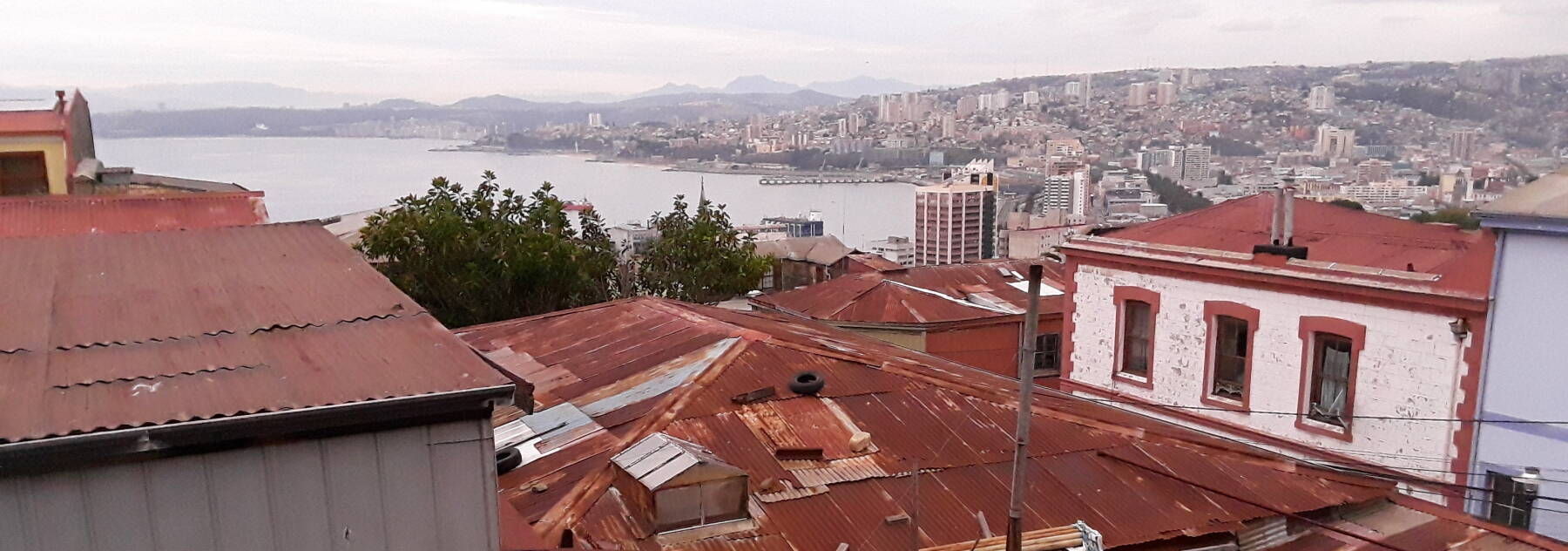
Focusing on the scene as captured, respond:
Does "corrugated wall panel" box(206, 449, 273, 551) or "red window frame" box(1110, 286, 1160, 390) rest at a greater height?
"corrugated wall panel" box(206, 449, 273, 551)

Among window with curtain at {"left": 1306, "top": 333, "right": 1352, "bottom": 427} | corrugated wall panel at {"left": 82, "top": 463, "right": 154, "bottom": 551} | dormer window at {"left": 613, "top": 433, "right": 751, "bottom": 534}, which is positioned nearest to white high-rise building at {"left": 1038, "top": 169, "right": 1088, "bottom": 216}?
window with curtain at {"left": 1306, "top": 333, "right": 1352, "bottom": 427}

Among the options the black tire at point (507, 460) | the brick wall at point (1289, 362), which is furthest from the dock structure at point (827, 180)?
the black tire at point (507, 460)

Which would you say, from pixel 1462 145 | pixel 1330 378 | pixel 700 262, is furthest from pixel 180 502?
pixel 1462 145

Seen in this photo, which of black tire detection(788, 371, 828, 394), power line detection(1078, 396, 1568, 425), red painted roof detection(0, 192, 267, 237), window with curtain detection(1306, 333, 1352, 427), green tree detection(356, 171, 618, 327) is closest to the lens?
red painted roof detection(0, 192, 267, 237)

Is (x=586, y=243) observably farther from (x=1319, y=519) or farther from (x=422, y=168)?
(x=422, y=168)

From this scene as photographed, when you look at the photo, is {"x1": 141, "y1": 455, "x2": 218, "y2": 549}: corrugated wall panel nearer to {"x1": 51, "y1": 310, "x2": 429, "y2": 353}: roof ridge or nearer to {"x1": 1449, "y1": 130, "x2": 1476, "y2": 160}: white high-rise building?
{"x1": 51, "y1": 310, "x2": 429, "y2": 353}: roof ridge

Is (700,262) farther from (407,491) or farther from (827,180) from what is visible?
(827,180)
